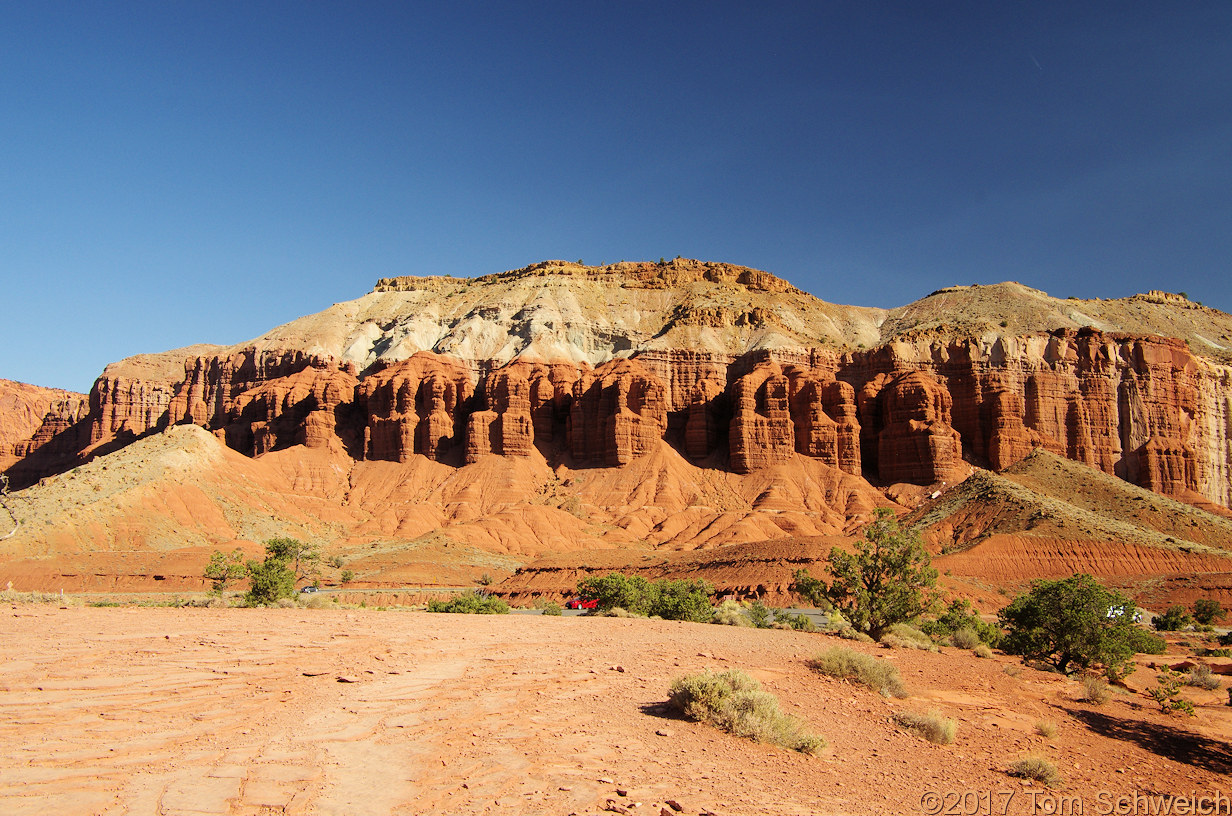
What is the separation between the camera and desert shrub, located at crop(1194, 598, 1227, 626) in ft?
116

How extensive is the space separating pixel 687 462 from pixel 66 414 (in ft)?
353

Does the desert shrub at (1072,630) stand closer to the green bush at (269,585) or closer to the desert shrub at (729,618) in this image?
the desert shrub at (729,618)

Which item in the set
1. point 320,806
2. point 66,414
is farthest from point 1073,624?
point 66,414

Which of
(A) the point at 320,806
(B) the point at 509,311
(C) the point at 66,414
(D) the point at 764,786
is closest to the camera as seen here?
(A) the point at 320,806

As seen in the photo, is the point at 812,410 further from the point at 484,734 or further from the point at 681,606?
the point at 484,734

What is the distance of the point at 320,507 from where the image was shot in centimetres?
6988

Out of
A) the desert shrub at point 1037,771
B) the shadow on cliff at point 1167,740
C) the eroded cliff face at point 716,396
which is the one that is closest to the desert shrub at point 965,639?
the shadow on cliff at point 1167,740

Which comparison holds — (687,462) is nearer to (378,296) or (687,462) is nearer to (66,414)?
(378,296)

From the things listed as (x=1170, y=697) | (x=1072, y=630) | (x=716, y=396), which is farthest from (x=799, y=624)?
(x=716, y=396)

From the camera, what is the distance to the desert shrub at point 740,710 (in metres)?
9.91

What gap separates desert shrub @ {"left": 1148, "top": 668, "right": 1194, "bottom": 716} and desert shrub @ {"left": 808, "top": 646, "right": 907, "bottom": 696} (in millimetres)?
5261

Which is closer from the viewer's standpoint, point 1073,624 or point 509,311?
point 1073,624

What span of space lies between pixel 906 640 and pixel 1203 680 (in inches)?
263

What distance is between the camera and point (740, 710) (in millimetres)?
10375
